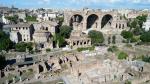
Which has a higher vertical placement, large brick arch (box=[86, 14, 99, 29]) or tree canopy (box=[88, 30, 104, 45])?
large brick arch (box=[86, 14, 99, 29])

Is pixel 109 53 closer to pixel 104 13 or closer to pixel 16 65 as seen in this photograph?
pixel 16 65

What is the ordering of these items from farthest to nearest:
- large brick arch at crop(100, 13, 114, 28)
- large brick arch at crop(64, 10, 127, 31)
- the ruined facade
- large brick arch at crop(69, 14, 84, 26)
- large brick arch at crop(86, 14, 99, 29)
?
large brick arch at crop(100, 13, 114, 28) < large brick arch at crop(86, 14, 99, 29) < large brick arch at crop(69, 14, 84, 26) < large brick arch at crop(64, 10, 127, 31) < the ruined facade

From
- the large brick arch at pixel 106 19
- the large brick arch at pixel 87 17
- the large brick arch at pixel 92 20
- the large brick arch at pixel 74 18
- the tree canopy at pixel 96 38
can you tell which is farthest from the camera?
the large brick arch at pixel 106 19

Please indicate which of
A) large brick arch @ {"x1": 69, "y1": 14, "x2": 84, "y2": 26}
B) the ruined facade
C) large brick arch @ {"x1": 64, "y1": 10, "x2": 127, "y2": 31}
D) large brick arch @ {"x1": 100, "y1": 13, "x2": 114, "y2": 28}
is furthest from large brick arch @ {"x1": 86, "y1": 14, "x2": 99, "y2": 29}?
large brick arch @ {"x1": 69, "y1": 14, "x2": 84, "y2": 26}

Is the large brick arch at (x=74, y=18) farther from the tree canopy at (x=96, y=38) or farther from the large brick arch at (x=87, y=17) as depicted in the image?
the tree canopy at (x=96, y=38)

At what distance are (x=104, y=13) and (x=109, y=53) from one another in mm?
30810

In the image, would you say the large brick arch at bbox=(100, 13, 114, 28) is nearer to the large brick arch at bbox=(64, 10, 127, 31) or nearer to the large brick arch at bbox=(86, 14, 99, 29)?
the large brick arch at bbox=(64, 10, 127, 31)

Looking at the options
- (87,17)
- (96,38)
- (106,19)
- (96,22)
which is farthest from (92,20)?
(96,38)

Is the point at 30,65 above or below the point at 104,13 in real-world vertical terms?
below

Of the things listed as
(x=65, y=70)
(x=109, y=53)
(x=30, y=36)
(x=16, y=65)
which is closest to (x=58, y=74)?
(x=65, y=70)

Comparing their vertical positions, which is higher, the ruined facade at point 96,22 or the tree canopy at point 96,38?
the ruined facade at point 96,22

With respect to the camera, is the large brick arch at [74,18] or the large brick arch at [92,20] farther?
the large brick arch at [92,20]

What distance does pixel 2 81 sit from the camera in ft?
110

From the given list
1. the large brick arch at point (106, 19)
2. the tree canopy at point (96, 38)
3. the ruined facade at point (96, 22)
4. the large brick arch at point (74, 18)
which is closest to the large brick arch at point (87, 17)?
the ruined facade at point (96, 22)
